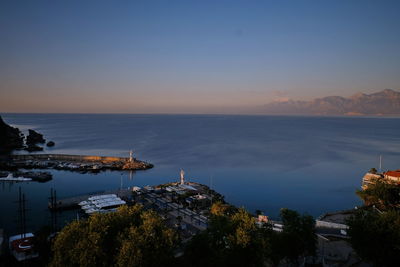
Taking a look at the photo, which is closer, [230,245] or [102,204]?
[230,245]

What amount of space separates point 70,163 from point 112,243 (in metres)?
55.1

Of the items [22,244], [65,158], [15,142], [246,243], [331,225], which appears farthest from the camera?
[15,142]

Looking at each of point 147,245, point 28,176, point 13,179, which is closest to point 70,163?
point 28,176

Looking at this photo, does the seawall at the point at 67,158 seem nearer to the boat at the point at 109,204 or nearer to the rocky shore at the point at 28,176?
the rocky shore at the point at 28,176

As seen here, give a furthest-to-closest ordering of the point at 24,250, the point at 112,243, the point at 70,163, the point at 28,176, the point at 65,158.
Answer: the point at 65,158 < the point at 70,163 < the point at 28,176 < the point at 24,250 < the point at 112,243

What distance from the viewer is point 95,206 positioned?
32500 mm

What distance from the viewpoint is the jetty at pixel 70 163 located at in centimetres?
6031

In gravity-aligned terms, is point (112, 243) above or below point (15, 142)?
above

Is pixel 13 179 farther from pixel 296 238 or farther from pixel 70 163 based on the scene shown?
pixel 296 238

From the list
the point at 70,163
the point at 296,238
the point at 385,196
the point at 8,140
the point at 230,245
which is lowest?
the point at 70,163

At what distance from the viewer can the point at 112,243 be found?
14406 millimetres

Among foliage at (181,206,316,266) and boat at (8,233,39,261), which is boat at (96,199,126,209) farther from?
foliage at (181,206,316,266)

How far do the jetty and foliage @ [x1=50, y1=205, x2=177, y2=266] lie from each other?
47049 mm

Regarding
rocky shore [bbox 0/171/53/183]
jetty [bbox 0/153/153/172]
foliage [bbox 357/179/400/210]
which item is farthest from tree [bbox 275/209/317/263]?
jetty [bbox 0/153/153/172]
